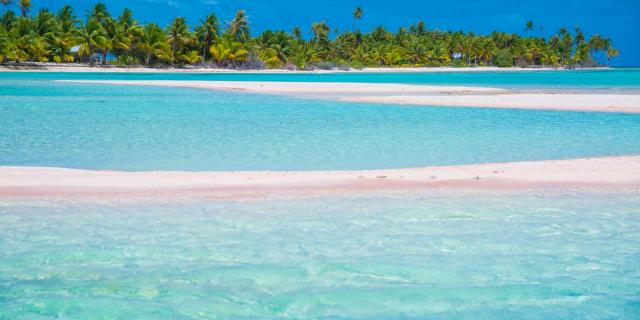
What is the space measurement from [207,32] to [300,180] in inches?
3080

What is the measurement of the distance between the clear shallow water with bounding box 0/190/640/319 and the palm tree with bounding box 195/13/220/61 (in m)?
78.1

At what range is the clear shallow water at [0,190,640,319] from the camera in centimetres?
495

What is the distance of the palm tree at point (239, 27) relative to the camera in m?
95.1

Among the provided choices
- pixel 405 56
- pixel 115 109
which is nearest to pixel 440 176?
pixel 115 109

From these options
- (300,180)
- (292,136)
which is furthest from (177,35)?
(300,180)

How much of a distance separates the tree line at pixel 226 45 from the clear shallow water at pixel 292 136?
2167 inches

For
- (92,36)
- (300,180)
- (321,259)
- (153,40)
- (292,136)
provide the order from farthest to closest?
(153,40) < (92,36) < (292,136) < (300,180) < (321,259)

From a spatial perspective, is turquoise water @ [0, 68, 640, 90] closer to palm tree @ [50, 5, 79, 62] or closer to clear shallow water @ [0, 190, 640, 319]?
palm tree @ [50, 5, 79, 62]

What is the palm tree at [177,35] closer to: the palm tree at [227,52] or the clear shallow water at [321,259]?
the palm tree at [227,52]

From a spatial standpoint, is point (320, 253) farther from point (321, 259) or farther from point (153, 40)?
point (153, 40)

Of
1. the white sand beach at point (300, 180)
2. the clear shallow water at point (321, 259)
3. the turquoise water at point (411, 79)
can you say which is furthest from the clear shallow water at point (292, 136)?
the turquoise water at point (411, 79)

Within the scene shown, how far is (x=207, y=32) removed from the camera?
279 ft

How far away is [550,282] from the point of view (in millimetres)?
5441

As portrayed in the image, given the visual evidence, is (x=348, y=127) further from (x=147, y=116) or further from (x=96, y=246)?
(x=96, y=246)
